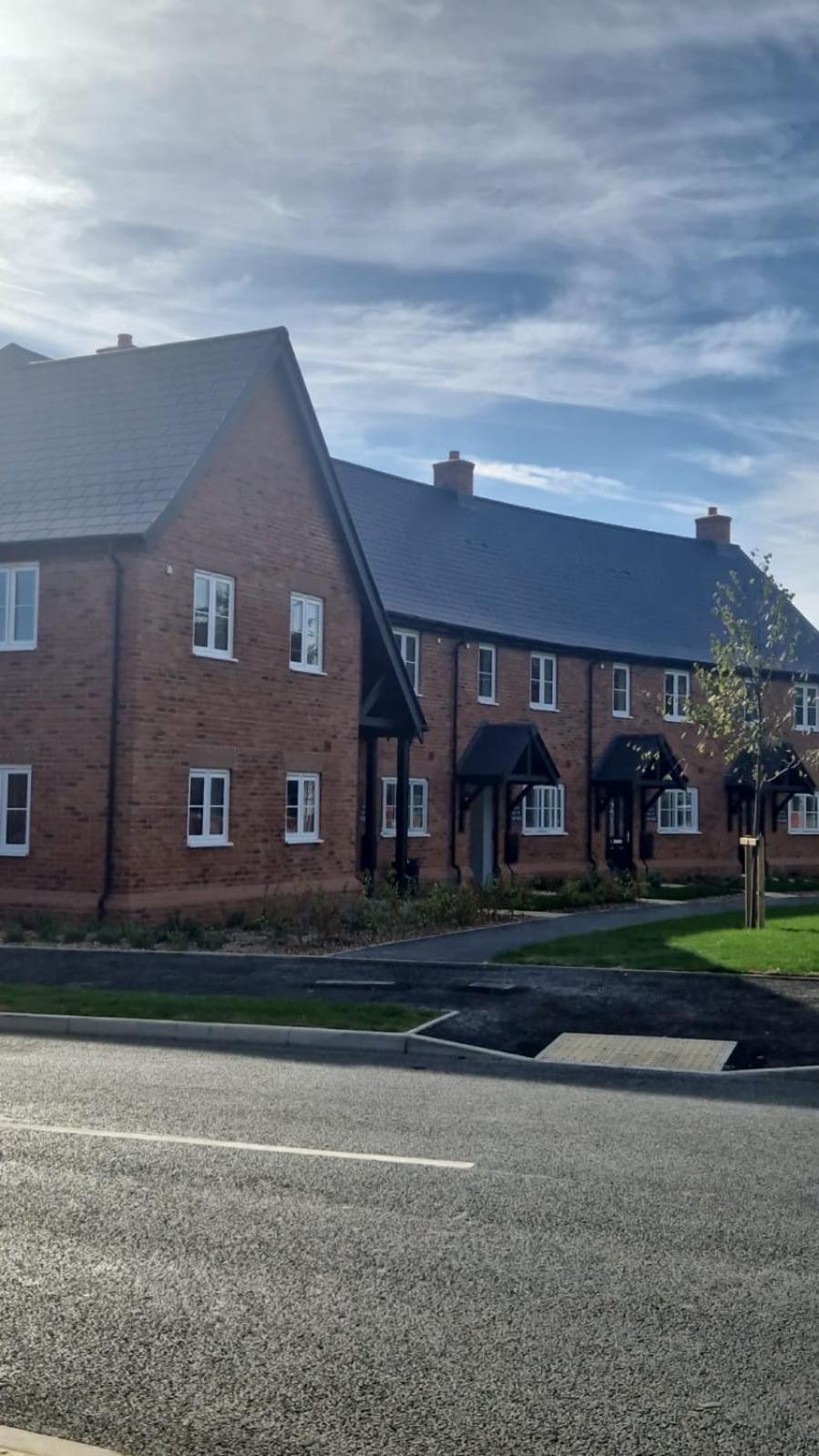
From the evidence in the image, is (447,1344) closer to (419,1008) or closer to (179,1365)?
(179,1365)

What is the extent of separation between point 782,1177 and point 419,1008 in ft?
20.5

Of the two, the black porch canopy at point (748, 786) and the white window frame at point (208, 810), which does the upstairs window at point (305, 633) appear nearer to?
the white window frame at point (208, 810)

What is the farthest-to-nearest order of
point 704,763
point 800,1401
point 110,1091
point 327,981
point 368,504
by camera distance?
point 704,763 → point 368,504 → point 327,981 → point 110,1091 → point 800,1401

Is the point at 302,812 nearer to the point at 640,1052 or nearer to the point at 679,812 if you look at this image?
the point at 640,1052

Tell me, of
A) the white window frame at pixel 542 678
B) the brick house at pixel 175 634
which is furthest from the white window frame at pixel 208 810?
the white window frame at pixel 542 678

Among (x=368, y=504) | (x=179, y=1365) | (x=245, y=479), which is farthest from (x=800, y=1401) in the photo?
(x=368, y=504)

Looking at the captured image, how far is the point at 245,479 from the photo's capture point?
76.3 ft

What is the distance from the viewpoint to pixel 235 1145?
26.0ft

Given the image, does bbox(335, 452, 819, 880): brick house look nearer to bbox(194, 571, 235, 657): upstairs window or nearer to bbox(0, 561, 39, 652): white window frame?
bbox(194, 571, 235, 657): upstairs window

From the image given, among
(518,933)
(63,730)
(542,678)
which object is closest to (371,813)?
(518,933)

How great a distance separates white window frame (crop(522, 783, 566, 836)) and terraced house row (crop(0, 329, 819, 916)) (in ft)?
0.26

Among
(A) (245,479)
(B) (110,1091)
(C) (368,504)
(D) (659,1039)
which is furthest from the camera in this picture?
(C) (368,504)

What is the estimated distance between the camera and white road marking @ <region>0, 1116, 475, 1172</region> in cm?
755

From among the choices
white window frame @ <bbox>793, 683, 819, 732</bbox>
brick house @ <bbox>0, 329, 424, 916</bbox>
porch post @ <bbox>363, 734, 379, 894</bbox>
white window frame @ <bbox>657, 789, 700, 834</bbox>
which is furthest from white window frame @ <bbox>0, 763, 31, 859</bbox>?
white window frame @ <bbox>793, 683, 819, 732</bbox>
